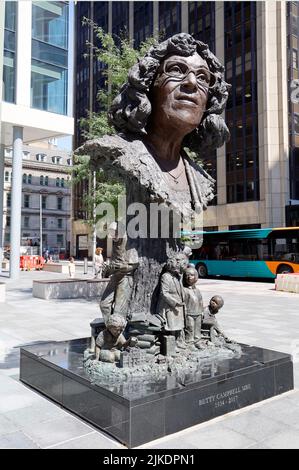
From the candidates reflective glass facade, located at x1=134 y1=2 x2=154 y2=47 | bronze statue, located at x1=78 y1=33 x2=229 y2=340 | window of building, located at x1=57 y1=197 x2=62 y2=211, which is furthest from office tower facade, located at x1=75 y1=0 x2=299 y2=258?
window of building, located at x1=57 y1=197 x2=62 y2=211

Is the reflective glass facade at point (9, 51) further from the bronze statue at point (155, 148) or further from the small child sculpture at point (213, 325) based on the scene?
the small child sculpture at point (213, 325)

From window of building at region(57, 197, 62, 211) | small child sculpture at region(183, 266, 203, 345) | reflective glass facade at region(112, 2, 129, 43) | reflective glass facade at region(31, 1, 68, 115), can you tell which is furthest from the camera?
window of building at region(57, 197, 62, 211)

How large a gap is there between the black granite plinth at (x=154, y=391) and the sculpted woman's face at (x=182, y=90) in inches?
113

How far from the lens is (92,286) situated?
15.9 m

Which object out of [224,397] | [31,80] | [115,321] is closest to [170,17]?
[31,80]

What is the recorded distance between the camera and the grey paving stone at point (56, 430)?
3.79m

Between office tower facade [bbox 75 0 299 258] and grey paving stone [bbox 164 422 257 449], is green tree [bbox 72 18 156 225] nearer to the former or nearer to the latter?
grey paving stone [bbox 164 422 257 449]

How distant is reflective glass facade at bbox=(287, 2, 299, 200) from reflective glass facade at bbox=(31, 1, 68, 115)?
2074cm

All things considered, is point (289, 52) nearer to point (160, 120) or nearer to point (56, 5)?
point (56, 5)

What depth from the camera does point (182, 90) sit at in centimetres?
484

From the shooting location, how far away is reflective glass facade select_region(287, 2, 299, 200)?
37.1 metres

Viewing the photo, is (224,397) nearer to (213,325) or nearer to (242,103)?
(213,325)

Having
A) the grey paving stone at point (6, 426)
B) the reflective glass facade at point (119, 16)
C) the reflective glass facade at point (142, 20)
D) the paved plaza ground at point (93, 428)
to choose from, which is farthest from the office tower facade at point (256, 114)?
the grey paving stone at point (6, 426)
